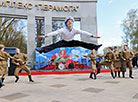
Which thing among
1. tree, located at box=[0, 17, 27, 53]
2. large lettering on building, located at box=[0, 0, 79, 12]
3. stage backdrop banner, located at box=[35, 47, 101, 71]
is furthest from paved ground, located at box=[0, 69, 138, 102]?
tree, located at box=[0, 17, 27, 53]

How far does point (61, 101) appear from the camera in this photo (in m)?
2.90

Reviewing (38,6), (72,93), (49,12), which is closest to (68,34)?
A: (49,12)

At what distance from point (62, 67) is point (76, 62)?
2.34 meters

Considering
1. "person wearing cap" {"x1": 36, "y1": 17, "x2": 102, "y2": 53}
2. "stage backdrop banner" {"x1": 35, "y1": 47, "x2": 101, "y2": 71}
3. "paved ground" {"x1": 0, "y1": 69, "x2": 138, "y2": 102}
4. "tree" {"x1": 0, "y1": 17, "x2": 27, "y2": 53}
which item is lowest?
"paved ground" {"x1": 0, "y1": 69, "x2": 138, "y2": 102}

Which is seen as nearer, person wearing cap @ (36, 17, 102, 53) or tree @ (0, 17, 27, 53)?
person wearing cap @ (36, 17, 102, 53)

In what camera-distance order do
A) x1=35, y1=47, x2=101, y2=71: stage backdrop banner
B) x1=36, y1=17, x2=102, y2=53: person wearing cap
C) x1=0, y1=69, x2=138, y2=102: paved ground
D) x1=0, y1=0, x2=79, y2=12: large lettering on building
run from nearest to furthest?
x1=0, y1=69, x2=138, y2=102: paved ground
x1=36, y1=17, x2=102, y2=53: person wearing cap
x1=35, y1=47, x2=101, y2=71: stage backdrop banner
x1=0, y1=0, x2=79, y2=12: large lettering on building

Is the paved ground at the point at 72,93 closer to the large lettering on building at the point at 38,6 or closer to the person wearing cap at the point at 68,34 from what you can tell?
the person wearing cap at the point at 68,34

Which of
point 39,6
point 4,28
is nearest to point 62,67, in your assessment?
point 39,6

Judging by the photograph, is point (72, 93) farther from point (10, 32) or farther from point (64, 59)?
point (10, 32)

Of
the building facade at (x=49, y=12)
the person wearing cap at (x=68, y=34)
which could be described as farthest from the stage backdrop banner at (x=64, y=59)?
the person wearing cap at (x=68, y=34)

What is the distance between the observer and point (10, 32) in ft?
80.5

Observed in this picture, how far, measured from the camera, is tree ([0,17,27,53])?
77.8 feet

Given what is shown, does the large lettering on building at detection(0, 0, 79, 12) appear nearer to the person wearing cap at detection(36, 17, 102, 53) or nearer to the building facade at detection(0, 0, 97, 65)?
the building facade at detection(0, 0, 97, 65)

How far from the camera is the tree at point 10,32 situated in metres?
23.7
